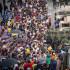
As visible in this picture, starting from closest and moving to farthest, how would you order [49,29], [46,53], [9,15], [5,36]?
[46,53]
[5,36]
[49,29]
[9,15]

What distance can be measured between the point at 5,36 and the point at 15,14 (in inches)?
173

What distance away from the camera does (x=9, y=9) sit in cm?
3056

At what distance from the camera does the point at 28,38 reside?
25.6 m

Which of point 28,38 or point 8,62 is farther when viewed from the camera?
point 28,38

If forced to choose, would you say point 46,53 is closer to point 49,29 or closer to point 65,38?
point 65,38

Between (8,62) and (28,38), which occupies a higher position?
(28,38)

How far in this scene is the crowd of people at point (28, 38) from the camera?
21.0 meters

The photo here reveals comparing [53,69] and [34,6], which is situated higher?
[34,6]

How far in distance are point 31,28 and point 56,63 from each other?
6.62 m

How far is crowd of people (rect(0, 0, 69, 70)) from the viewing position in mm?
21047

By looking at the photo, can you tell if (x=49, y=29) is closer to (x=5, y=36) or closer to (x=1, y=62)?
(x=5, y=36)

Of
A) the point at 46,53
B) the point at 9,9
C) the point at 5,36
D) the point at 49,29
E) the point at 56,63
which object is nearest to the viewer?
the point at 56,63

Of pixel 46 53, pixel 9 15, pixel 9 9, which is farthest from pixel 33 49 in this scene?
pixel 9 9

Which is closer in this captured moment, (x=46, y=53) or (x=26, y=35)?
(x=46, y=53)
